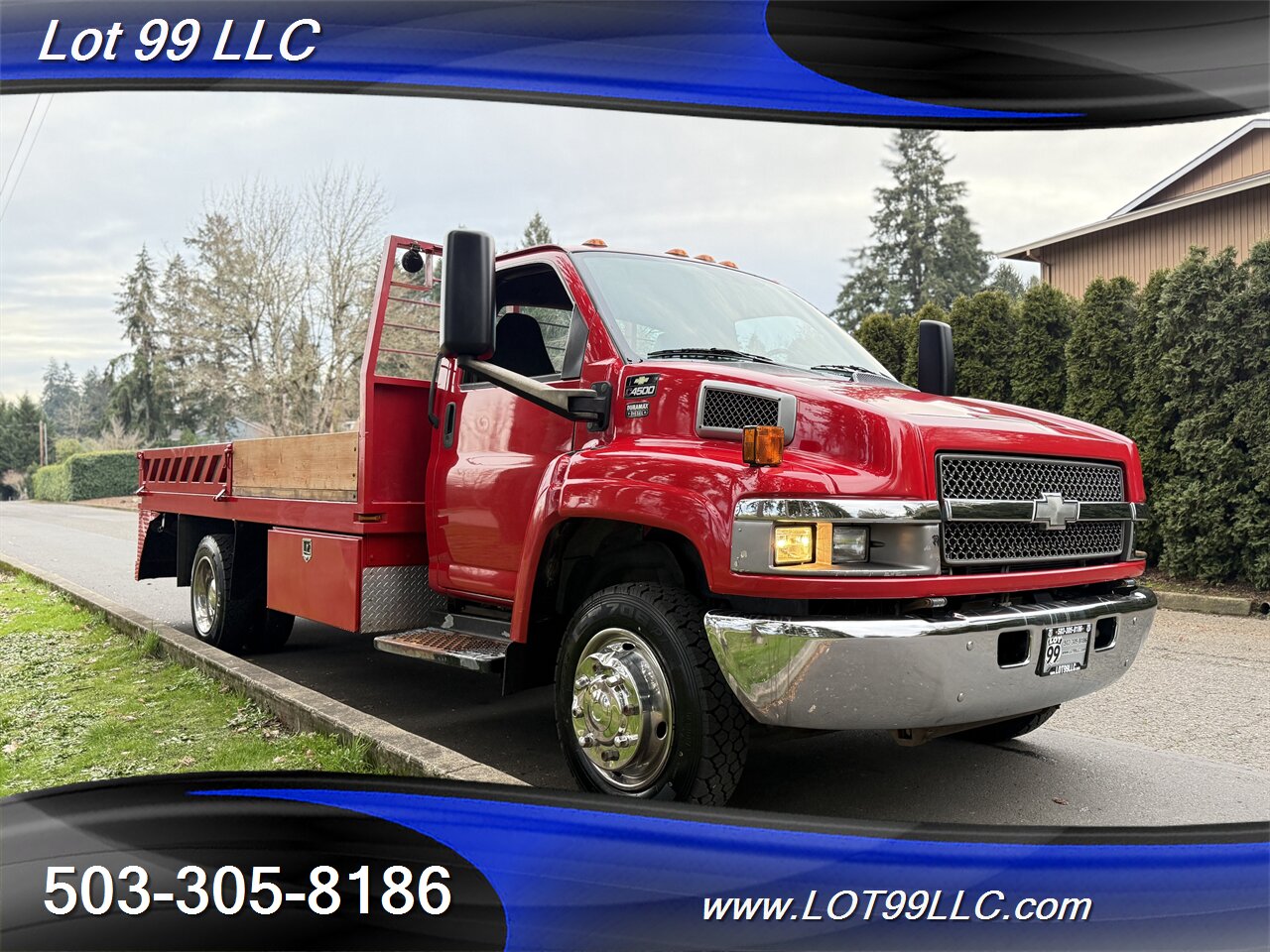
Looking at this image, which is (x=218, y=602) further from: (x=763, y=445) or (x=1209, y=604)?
(x=1209, y=604)

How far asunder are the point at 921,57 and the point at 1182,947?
384 cm

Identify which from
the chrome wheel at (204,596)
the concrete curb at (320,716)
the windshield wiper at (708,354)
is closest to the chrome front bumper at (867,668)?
the concrete curb at (320,716)

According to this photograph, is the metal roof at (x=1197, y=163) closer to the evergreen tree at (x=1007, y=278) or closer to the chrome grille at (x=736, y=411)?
the chrome grille at (x=736, y=411)

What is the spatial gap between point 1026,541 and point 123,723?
4.48 meters

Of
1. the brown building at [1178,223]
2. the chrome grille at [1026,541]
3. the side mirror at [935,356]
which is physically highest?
the brown building at [1178,223]

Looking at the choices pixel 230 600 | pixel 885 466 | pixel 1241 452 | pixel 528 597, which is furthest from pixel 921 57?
pixel 1241 452

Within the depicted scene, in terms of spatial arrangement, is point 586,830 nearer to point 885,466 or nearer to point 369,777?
point 369,777

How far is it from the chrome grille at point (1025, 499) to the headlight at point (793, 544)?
48cm

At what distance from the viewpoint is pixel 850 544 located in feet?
10.7

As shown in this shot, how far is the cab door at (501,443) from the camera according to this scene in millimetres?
4520

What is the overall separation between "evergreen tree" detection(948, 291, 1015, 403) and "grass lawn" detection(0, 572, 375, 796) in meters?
9.70

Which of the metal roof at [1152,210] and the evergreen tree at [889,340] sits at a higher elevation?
the metal roof at [1152,210]

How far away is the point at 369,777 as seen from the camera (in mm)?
3578

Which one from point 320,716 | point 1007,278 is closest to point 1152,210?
point 320,716
